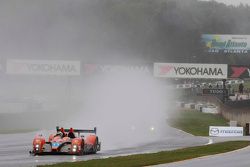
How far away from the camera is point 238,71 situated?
215ft

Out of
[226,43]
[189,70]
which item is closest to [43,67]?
[189,70]

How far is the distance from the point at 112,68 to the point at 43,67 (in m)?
6.85

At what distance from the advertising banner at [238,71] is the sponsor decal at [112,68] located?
785 cm

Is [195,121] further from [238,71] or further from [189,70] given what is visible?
[238,71]

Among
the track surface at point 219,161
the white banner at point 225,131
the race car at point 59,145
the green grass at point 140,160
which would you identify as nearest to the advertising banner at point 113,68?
the white banner at point 225,131

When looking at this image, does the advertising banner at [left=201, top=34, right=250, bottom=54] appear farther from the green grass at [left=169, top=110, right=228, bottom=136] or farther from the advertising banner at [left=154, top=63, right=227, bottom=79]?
the advertising banner at [left=154, top=63, right=227, bottom=79]

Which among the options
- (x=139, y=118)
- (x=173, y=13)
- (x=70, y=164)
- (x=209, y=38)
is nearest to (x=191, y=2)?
(x=173, y=13)

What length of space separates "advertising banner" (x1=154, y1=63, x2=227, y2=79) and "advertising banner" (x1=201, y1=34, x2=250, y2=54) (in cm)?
1746

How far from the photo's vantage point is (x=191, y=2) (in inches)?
5881

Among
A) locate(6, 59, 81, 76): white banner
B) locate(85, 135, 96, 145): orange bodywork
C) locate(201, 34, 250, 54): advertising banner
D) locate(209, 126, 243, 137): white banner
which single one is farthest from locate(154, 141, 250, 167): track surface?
locate(201, 34, 250, 54): advertising banner

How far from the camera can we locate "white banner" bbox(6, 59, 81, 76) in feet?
219

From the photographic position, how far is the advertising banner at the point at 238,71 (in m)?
65.2

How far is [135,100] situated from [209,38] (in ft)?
42.4

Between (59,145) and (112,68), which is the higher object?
(112,68)
